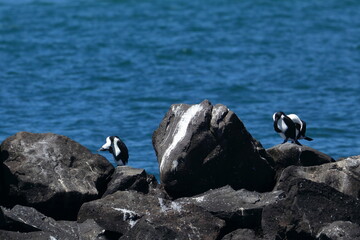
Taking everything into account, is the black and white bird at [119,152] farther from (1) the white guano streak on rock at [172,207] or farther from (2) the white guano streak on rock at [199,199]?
(1) the white guano streak on rock at [172,207]

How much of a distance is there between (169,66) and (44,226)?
25.4 metres

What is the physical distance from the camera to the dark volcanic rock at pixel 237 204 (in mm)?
14156

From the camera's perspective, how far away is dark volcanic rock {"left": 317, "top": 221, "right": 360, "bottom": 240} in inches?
515

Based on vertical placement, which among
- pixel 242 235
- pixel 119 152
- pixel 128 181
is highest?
pixel 128 181

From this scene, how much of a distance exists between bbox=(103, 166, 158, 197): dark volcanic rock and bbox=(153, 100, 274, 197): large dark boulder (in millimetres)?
311

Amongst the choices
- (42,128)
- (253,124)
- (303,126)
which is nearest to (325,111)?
(253,124)

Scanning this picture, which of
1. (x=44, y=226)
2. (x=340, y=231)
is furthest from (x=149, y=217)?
(x=340, y=231)

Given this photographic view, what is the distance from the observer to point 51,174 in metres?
15.2

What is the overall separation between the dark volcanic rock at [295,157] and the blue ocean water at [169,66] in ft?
20.2

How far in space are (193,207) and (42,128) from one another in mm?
15159

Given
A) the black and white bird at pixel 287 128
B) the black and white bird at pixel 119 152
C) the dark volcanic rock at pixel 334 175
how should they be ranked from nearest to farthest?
the dark volcanic rock at pixel 334 175 → the black and white bird at pixel 287 128 → the black and white bird at pixel 119 152

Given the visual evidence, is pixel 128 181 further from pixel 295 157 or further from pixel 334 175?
pixel 334 175

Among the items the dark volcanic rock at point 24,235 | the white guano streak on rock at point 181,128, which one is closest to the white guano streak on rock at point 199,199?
the white guano streak on rock at point 181,128

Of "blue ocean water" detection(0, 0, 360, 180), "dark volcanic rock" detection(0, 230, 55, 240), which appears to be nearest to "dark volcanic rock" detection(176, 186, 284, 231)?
"dark volcanic rock" detection(0, 230, 55, 240)
